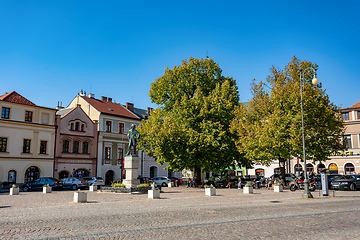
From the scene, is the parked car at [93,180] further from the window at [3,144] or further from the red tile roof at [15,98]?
the red tile roof at [15,98]

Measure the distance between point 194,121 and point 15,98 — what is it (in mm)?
23285

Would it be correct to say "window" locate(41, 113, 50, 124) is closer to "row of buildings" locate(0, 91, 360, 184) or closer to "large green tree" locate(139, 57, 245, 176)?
"row of buildings" locate(0, 91, 360, 184)

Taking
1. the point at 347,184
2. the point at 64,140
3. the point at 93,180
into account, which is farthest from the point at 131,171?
the point at 64,140

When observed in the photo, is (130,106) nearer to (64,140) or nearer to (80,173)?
(64,140)

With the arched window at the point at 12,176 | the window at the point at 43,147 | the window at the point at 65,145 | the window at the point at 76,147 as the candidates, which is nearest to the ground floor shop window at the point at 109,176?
the window at the point at 76,147

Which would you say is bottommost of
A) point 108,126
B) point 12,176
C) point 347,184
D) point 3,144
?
point 347,184

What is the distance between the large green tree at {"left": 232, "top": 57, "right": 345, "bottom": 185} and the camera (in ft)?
99.3

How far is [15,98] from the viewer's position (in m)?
41.7

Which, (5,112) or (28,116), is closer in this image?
(5,112)

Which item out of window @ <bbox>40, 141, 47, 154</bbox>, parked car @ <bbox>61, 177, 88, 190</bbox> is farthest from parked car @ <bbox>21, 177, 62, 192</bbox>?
window @ <bbox>40, 141, 47, 154</bbox>

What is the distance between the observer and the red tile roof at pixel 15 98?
4084 centimetres

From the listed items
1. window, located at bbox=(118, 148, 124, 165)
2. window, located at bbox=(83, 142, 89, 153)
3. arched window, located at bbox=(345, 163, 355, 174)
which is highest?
window, located at bbox=(83, 142, 89, 153)

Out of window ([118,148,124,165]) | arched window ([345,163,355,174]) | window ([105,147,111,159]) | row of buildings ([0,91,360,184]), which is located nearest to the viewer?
row of buildings ([0,91,360,184])

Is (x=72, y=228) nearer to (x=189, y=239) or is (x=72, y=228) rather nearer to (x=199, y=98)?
(x=189, y=239)
